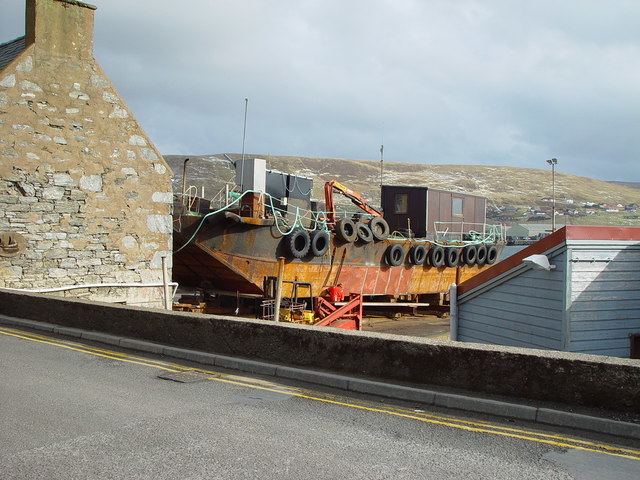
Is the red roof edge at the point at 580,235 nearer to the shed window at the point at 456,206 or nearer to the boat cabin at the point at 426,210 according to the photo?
the boat cabin at the point at 426,210

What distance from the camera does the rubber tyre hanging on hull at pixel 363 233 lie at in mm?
23516

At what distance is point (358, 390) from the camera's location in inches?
285

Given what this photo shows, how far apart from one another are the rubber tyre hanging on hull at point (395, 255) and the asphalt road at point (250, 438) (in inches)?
694

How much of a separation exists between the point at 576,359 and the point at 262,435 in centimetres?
316

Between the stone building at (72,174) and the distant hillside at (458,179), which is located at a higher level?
the distant hillside at (458,179)

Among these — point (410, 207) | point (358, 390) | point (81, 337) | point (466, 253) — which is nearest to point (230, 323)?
point (358, 390)

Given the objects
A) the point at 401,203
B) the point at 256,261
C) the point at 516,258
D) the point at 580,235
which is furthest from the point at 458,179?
the point at 580,235

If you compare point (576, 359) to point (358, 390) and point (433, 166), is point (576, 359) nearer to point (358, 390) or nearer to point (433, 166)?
point (358, 390)

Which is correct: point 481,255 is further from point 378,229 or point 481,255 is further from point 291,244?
point 291,244

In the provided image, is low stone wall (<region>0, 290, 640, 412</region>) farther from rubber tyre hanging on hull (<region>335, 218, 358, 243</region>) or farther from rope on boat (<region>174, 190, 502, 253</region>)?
rubber tyre hanging on hull (<region>335, 218, 358, 243</region>)

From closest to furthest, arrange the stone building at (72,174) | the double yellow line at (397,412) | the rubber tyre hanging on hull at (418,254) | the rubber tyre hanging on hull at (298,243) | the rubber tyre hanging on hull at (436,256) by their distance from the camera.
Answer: the double yellow line at (397,412) → the stone building at (72,174) → the rubber tyre hanging on hull at (298,243) → the rubber tyre hanging on hull at (418,254) → the rubber tyre hanging on hull at (436,256)

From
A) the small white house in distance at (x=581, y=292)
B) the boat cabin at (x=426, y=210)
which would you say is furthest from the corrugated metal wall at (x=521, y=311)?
the boat cabin at (x=426, y=210)

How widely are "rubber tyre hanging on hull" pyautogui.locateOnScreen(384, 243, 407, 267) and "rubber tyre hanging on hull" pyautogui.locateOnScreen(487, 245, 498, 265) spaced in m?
6.71

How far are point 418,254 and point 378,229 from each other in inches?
115
